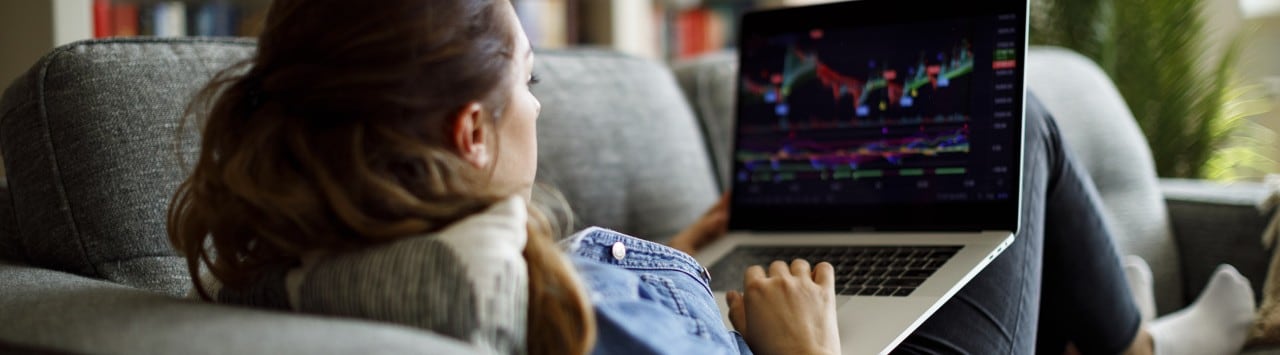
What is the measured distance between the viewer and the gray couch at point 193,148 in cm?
64

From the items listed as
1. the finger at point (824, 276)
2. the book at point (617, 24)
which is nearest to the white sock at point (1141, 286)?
the finger at point (824, 276)

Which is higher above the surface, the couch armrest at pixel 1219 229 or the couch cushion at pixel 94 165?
the couch cushion at pixel 94 165

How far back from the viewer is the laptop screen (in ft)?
3.75

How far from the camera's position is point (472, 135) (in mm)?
710

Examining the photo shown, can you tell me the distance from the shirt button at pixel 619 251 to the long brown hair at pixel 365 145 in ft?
0.34

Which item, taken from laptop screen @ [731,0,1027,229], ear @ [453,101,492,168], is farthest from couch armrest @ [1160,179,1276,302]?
ear @ [453,101,492,168]

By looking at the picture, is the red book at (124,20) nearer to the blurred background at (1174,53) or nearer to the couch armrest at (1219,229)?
the blurred background at (1174,53)

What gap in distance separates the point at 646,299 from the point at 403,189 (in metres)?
0.18

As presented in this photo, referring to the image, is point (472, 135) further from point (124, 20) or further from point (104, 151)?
point (124, 20)

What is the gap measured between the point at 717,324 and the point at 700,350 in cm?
9

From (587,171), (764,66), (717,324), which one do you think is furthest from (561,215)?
(717,324)

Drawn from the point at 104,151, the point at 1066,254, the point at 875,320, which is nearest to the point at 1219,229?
the point at 1066,254

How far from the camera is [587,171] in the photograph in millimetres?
1477

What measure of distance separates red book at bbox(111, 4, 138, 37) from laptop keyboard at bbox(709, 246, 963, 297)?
4.63 ft
